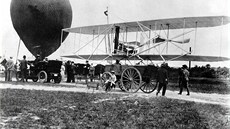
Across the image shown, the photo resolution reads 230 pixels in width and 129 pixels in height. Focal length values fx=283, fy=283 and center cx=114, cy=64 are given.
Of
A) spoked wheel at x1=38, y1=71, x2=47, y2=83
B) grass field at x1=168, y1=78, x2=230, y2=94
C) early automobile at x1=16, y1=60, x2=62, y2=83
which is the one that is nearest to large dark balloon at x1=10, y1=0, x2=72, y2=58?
early automobile at x1=16, y1=60, x2=62, y2=83

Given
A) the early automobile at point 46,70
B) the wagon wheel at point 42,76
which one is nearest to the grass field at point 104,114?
the early automobile at point 46,70

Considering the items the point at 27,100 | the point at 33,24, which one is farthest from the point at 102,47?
the point at 33,24

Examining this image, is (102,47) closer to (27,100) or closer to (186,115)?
(27,100)

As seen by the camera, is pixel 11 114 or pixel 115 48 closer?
pixel 11 114

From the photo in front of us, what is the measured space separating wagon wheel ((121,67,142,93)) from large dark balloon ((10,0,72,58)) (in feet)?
44.9

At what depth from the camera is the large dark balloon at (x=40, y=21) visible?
24.4m

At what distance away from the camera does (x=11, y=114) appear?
6.61m

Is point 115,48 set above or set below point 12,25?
below

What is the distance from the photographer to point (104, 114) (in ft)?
23.8

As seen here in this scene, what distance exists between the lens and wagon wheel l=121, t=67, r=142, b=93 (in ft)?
42.1

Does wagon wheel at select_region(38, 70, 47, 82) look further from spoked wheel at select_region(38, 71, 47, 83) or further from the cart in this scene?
the cart

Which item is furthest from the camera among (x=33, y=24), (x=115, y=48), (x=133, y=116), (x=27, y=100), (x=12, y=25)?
(x=12, y=25)

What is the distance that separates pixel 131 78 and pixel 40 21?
14283mm

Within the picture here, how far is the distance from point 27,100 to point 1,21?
2.61 meters
